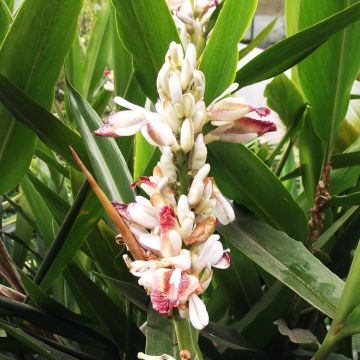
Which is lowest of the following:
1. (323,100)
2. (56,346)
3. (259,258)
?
(56,346)

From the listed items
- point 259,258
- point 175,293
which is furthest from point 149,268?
point 259,258

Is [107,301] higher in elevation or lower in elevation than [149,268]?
lower

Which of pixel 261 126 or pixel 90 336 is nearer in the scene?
pixel 261 126

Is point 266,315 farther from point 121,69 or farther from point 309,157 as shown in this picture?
point 121,69

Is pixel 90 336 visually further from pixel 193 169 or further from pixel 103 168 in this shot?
pixel 193 169

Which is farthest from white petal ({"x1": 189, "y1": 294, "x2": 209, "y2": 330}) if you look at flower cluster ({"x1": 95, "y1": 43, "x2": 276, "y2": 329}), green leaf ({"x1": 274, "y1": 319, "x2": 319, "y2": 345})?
green leaf ({"x1": 274, "y1": 319, "x2": 319, "y2": 345})

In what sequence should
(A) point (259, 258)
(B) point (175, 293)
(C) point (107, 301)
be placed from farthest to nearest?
(C) point (107, 301) < (A) point (259, 258) < (B) point (175, 293)

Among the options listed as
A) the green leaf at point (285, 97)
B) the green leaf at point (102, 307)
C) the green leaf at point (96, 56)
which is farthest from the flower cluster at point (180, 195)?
the green leaf at point (96, 56)
